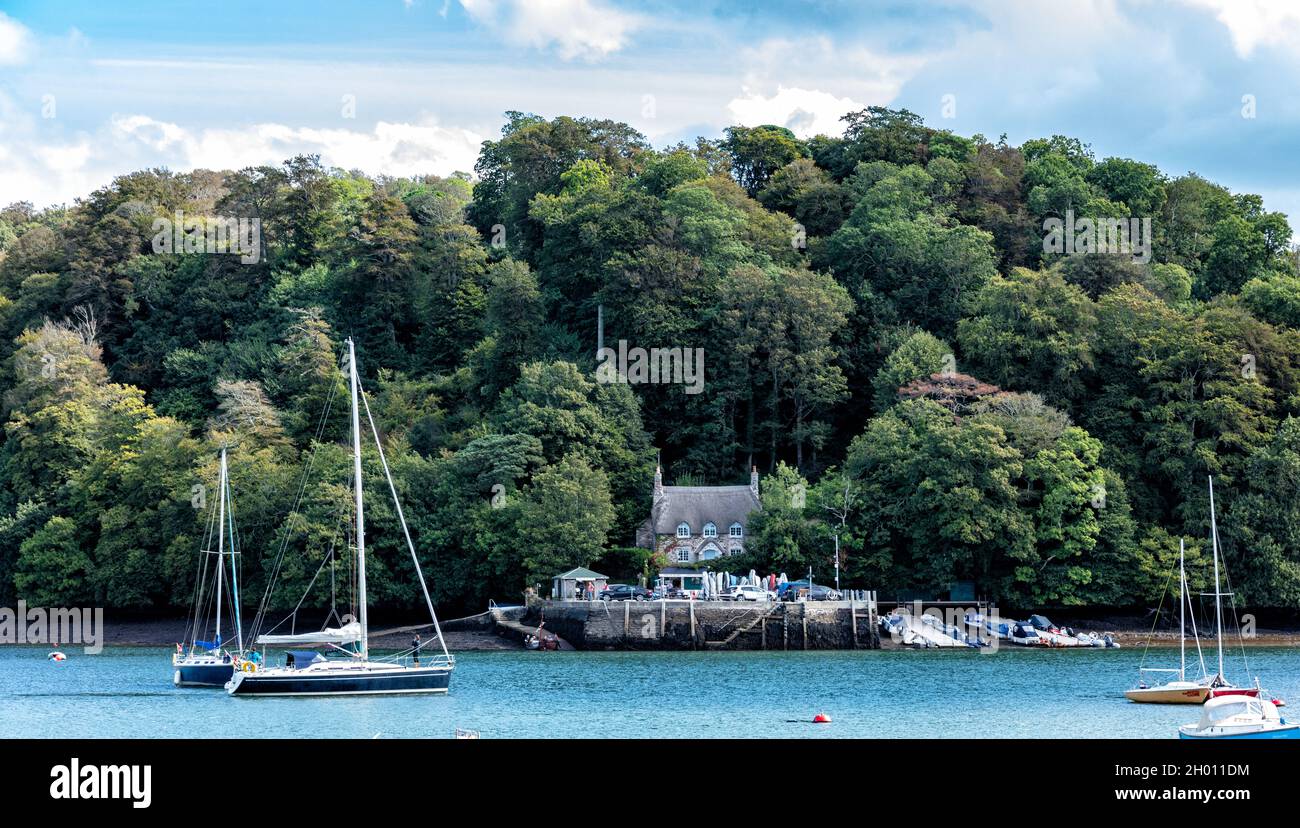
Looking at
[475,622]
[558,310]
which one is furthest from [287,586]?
[558,310]

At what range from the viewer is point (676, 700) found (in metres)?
45.6

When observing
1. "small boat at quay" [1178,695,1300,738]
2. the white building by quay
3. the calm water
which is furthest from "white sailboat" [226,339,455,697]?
the white building by quay

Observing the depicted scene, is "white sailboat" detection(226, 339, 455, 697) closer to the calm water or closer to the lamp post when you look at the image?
the calm water

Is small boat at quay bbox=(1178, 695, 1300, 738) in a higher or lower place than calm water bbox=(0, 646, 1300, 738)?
higher

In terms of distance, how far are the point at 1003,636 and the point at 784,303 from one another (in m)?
21.8

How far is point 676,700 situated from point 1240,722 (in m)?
18.4

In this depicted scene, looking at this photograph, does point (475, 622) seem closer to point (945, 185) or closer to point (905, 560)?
point (905, 560)

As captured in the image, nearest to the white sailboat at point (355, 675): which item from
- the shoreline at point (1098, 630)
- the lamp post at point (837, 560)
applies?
the shoreline at point (1098, 630)

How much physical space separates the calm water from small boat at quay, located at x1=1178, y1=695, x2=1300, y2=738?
192 inches

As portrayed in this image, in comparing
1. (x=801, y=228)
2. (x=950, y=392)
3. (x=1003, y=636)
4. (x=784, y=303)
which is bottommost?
(x=1003, y=636)

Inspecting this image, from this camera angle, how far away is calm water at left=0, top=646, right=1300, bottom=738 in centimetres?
3897


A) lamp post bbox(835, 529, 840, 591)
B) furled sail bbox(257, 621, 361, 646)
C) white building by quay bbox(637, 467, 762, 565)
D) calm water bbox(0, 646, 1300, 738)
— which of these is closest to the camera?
calm water bbox(0, 646, 1300, 738)

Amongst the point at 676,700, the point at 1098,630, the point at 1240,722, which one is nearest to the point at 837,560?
the point at 1098,630

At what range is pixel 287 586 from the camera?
71625mm
